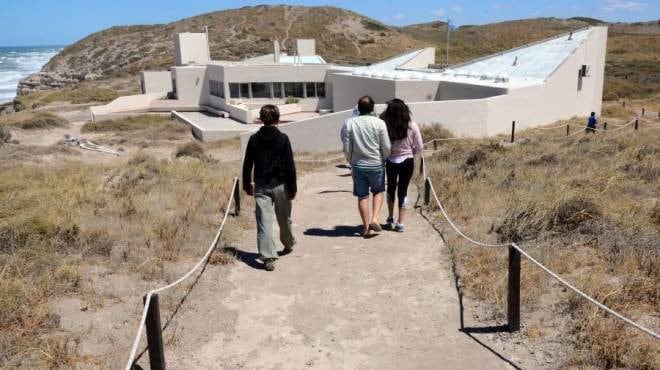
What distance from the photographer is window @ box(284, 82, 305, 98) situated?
3291 cm

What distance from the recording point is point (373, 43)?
272 feet

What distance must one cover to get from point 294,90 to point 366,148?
2691 centimetres

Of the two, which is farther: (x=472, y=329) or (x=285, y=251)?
(x=285, y=251)

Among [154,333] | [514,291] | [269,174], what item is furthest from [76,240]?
[514,291]

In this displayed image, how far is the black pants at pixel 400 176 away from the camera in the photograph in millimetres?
7129

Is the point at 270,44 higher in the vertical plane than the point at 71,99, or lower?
higher

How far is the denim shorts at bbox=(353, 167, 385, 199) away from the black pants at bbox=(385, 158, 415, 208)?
11.4 inches

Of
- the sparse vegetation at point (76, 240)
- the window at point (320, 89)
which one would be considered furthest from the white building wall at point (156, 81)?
the sparse vegetation at point (76, 240)

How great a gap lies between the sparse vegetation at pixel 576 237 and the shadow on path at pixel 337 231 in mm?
1385

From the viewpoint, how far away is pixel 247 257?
21.8 feet

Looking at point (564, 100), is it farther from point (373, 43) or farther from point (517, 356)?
point (373, 43)

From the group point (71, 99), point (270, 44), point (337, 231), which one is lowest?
point (71, 99)

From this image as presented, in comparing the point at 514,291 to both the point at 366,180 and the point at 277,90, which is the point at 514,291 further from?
the point at 277,90

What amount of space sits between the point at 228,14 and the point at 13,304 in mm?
105707
